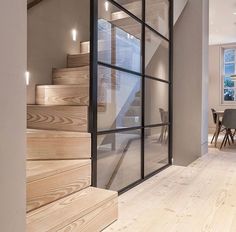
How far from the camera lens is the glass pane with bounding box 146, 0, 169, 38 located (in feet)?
10.2

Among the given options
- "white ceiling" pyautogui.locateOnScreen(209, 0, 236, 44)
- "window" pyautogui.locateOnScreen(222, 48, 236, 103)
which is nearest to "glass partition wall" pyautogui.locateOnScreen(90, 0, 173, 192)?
"white ceiling" pyautogui.locateOnScreen(209, 0, 236, 44)

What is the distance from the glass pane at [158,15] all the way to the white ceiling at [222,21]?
242 centimetres

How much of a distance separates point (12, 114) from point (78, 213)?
0.77 m

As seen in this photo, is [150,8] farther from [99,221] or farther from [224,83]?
[224,83]

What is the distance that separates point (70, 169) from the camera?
1.89 metres

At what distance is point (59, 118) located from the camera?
2301 mm

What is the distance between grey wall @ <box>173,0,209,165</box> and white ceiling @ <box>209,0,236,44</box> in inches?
51.2

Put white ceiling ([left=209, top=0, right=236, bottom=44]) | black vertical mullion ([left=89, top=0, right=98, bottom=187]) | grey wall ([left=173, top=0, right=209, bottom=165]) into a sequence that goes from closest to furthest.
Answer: black vertical mullion ([left=89, top=0, right=98, bottom=187]) < grey wall ([left=173, top=0, right=209, bottom=165]) < white ceiling ([left=209, top=0, right=236, bottom=44])

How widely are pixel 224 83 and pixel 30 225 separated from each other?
29.2ft

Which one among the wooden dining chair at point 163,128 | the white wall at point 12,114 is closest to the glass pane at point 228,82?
the wooden dining chair at point 163,128

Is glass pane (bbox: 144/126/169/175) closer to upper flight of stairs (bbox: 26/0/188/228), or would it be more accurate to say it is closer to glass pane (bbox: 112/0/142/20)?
upper flight of stairs (bbox: 26/0/188/228)

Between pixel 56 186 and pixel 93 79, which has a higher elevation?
pixel 93 79

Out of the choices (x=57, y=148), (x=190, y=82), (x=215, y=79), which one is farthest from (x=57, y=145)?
(x=215, y=79)

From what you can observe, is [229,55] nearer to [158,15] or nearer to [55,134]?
[158,15]
